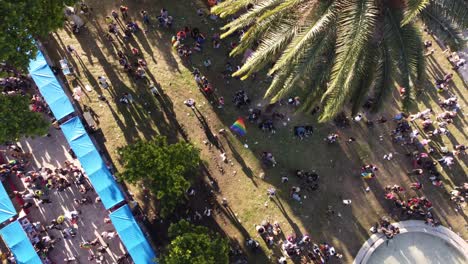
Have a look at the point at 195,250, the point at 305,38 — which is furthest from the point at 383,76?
the point at 195,250

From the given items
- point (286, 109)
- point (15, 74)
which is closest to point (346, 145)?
point (286, 109)

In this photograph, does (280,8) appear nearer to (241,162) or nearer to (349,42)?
(349,42)

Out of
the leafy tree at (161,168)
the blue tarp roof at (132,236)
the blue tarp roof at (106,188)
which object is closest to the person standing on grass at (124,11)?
the leafy tree at (161,168)

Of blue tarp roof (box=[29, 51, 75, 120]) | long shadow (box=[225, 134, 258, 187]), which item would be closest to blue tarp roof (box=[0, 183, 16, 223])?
blue tarp roof (box=[29, 51, 75, 120])

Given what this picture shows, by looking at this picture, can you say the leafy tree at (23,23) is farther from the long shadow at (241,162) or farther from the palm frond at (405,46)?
the palm frond at (405,46)

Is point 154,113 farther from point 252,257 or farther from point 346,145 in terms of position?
point 346,145

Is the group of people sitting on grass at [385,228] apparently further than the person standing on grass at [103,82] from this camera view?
No
